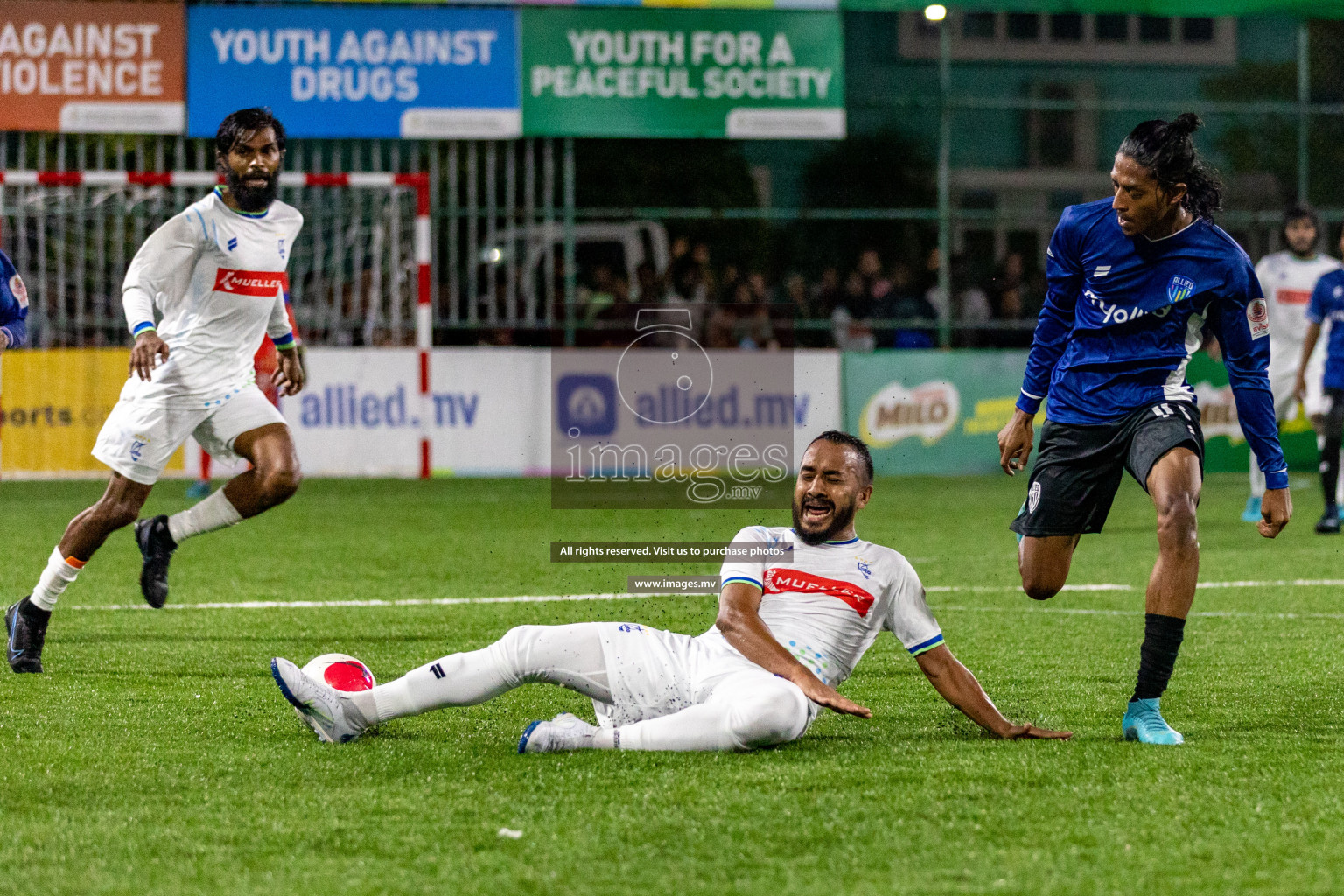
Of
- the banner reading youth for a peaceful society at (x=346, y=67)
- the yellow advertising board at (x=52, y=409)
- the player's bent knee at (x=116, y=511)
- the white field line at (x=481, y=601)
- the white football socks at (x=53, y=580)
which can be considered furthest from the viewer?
the banner reading youth for a peaceful society at (x=346, y=67)

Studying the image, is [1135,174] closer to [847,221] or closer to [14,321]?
[14,321]

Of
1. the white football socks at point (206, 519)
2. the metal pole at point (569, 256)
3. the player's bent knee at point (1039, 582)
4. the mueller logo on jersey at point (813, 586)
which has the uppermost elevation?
the metal pole at point (569, 256)

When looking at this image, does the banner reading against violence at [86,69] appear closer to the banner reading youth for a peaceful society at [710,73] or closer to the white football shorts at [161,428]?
the banner reading youth for a peaceful society at [710,73]

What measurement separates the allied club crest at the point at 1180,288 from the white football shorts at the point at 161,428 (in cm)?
356

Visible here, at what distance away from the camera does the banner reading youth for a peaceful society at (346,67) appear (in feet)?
53.1

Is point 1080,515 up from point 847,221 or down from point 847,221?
down

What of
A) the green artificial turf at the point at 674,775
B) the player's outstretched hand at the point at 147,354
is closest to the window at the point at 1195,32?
the green artificial turf at the point at 674,775

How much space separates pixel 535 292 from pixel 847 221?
8.99 metres

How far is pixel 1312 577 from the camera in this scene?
363 inches

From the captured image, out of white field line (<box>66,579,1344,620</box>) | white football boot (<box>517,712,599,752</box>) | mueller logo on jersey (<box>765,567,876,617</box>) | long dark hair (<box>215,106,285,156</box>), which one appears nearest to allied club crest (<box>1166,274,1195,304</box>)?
mueller logo on jersey (<box>765,567,876,617</box>)

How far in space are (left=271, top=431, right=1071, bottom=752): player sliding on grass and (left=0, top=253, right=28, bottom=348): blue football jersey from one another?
9.72 ft

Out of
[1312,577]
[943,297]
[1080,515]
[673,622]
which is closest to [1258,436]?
[1080,515]

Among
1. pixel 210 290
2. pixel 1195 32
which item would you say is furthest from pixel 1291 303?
pixel 1195 32

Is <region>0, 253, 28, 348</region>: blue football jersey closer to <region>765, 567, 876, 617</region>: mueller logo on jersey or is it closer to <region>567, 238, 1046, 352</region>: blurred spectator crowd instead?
<region>765, 567, 876, 617</region>: mueller logo on jersey
